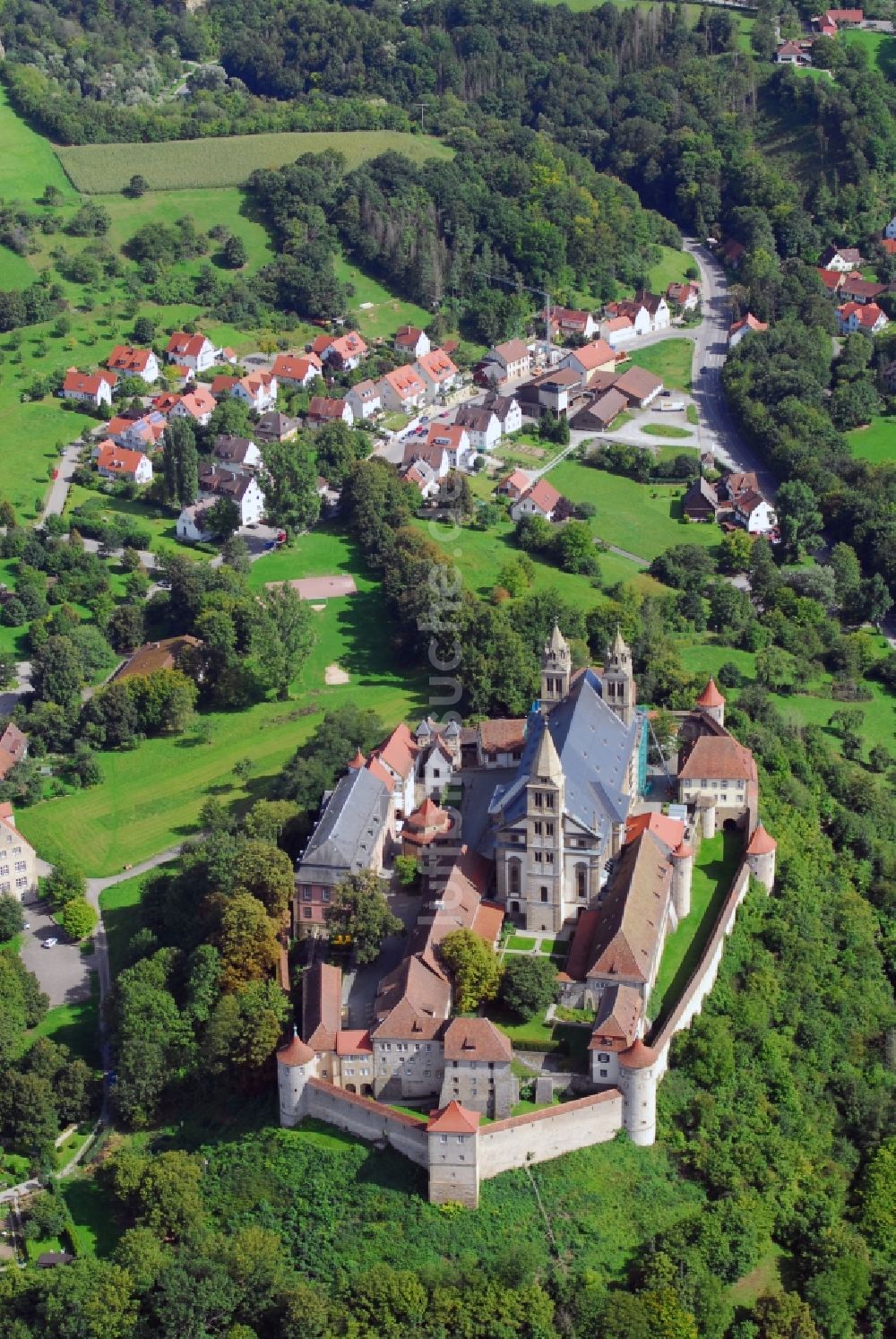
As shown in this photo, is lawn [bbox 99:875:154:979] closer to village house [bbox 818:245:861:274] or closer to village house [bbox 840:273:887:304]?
village house [bbox 840:273:887:304]

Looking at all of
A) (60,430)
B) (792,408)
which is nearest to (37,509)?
(60,430)

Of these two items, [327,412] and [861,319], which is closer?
[327,412]

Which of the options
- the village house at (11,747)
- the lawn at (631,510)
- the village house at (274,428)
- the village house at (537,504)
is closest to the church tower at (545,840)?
the village house at (11,747)

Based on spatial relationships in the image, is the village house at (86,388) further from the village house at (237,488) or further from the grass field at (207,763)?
the grass field at (207,763)

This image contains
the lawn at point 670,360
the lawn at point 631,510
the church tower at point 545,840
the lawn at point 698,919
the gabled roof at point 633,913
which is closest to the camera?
the gabled roof at point 633,913

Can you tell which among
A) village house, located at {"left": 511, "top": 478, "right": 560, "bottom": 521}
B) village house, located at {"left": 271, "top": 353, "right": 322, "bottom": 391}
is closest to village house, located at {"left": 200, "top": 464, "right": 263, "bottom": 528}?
village house, located at {"left": 271, "top": 353, "right": 322, "bottom": 391}

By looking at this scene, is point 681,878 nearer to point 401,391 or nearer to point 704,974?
point 704,974

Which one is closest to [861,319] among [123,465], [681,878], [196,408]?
[196,408]
